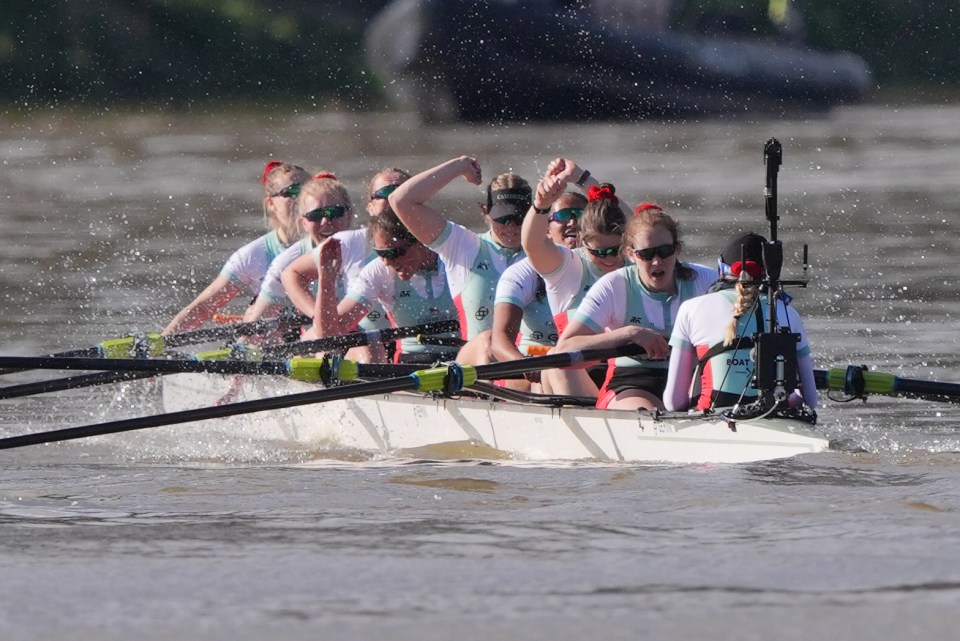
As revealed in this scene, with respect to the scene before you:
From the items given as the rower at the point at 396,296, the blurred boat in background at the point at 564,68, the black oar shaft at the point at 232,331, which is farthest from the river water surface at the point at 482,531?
the blurred boat in background at the point at 564,68

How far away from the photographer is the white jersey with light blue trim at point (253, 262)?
11.4 metres

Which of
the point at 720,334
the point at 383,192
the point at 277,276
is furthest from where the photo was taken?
the point at 277,276

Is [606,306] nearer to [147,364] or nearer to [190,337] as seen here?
[147,364]

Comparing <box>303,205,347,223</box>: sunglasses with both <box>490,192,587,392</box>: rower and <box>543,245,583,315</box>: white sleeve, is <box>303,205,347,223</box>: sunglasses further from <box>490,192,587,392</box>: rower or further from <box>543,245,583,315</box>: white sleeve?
<box>543,245,583,315</box>: white sleeve

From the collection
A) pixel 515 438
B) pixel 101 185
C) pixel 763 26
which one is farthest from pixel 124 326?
pixel 763 26

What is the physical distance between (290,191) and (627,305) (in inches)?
141

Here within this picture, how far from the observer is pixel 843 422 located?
9969 millimetres

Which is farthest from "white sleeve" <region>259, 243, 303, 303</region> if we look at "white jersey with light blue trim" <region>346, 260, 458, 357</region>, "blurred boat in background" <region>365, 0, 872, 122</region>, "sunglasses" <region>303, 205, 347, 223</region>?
"blurred boat in background" <region>365, 0, 872, 122</region>

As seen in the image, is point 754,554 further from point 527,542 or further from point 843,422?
point 843,422

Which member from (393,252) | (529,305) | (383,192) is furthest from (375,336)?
(529,305)

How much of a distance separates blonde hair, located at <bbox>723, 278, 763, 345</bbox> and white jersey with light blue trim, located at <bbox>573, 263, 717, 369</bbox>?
2.46 ft

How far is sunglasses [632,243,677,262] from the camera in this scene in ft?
25.7

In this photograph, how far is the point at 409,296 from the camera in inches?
387

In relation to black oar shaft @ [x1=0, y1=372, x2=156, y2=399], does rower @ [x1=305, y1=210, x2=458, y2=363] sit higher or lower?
higher
